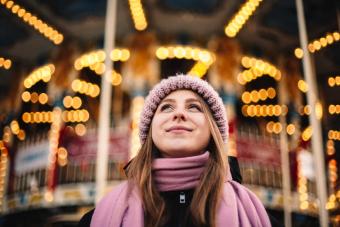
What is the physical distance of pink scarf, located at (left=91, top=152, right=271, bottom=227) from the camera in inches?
59.7

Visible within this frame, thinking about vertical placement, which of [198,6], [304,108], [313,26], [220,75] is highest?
[198,6]

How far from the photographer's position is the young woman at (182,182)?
1.51 meters

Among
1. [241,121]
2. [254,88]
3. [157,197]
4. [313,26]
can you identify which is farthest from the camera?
[254,88]

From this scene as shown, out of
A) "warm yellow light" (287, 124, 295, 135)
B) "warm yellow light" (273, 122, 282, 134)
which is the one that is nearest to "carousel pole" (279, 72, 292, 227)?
"warm yellow light" (287, 124, 295, 135)

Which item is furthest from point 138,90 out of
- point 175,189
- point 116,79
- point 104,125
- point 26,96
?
point 175,189

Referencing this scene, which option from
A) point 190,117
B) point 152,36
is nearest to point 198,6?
point 152,36

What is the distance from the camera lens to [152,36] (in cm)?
679

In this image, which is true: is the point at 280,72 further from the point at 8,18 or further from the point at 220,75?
the point at 8,18

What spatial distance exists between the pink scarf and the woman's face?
46 millimetres

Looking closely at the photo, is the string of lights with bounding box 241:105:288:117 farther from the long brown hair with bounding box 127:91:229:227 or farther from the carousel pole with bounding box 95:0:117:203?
the long brown hair with bounding box 127:91:229:227

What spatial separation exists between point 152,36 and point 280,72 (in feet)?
7.60

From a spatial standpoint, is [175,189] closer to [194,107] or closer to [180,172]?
[180,172]

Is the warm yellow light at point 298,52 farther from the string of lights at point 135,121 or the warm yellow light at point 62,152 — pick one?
the warm yellow light at point 62,152

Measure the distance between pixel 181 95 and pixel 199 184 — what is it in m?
0.41
